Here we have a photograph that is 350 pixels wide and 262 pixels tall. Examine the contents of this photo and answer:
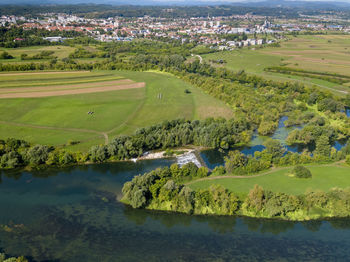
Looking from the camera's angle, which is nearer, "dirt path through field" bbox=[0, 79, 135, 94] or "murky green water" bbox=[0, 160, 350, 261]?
"murky green water" bbox=[0, 160, 350, 261]

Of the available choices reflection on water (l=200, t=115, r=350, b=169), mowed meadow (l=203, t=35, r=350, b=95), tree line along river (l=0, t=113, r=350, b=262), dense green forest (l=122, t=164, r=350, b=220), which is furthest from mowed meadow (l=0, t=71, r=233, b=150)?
mowed meadow (l=203, t=35, r=350, b=95)

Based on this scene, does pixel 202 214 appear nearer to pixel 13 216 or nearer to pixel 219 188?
pixel 219 188

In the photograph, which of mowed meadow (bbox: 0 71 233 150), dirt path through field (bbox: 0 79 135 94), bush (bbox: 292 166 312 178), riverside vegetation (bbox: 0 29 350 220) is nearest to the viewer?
riverside vegetation (bbox: 0 29 350 220)

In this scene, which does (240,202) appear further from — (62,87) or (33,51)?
(33,51)

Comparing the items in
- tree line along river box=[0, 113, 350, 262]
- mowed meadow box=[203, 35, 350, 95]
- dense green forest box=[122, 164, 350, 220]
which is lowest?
tree line along river box=[0, 113, 350, 262]

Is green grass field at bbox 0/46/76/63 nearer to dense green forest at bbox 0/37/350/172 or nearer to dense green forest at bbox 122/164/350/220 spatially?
dense green forest at bbox 0/37/350/172

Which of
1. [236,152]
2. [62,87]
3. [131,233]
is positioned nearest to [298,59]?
[236,152]
